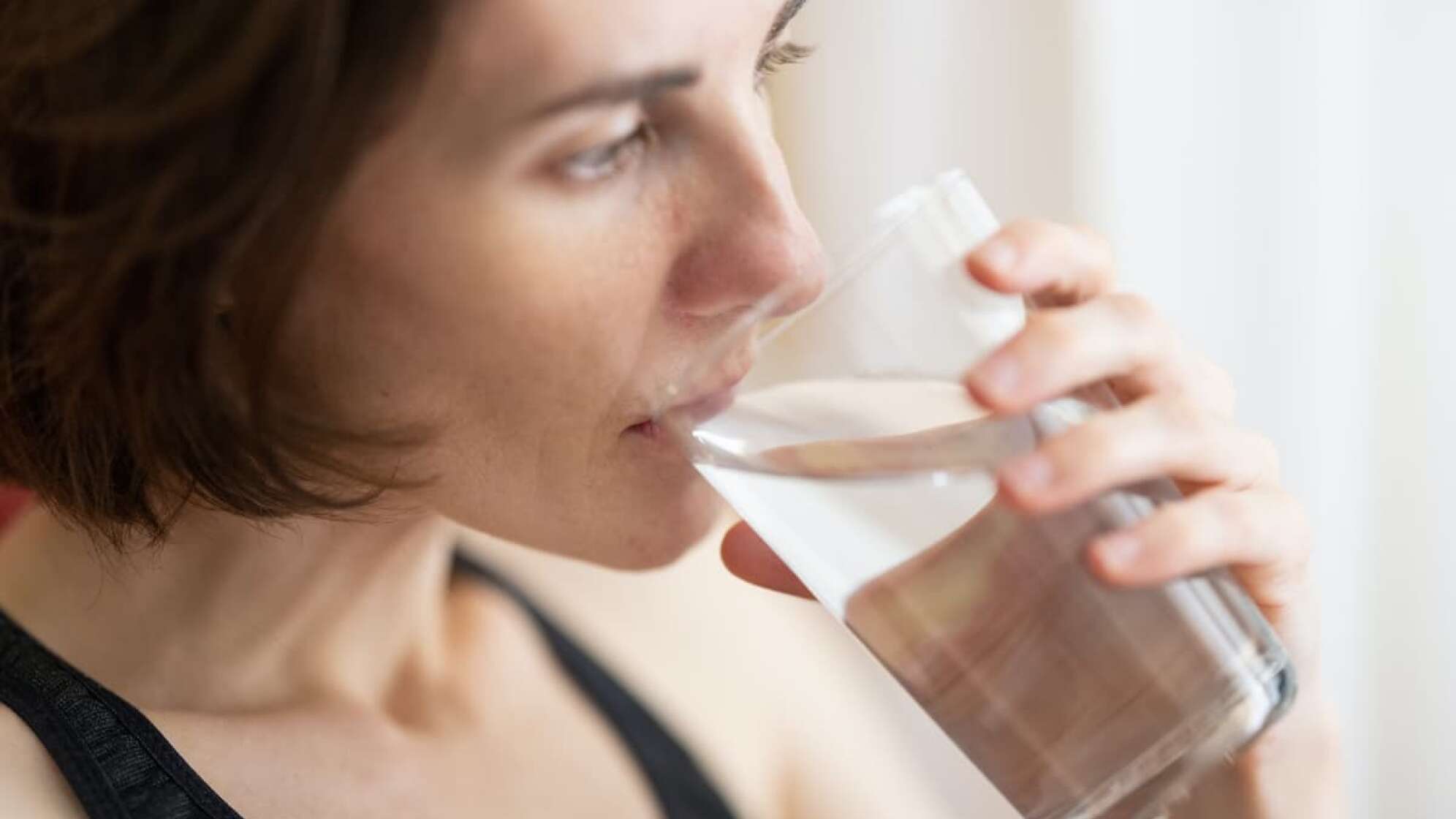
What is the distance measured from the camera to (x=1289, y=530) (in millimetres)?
853

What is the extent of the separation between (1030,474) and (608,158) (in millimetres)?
264

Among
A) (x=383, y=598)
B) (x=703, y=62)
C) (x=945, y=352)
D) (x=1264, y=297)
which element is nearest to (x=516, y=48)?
(x=703, y=62)

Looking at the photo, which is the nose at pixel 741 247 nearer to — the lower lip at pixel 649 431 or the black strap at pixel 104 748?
the lower lip at pixel 649 431

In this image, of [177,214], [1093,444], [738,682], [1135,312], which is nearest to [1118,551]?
[1093,444]

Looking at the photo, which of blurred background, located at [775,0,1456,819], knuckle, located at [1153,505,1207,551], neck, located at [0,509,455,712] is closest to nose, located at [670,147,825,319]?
knuckle, located at [1153,505,1207,551]

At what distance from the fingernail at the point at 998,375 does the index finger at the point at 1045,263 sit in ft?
0.15

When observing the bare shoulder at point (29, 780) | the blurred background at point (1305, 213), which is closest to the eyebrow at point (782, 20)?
the bare shoulder at point (29, 780)

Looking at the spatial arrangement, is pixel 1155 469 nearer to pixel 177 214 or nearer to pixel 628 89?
pixel 628 89

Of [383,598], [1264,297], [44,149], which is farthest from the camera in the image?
[1264,297]

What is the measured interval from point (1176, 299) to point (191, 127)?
Result: 45.0 inches

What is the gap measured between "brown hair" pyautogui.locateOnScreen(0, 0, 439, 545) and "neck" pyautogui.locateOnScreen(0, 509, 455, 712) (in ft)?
0.43

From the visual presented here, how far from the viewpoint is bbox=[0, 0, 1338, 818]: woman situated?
708 mm

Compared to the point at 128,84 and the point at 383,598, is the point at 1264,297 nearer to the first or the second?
the point at 383,598

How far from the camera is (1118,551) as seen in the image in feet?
2.24
